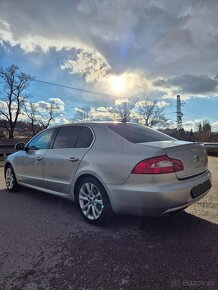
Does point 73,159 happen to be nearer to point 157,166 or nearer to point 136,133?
point 136,133

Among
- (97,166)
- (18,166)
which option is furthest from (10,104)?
(97,166)

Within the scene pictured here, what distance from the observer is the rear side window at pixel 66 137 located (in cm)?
455

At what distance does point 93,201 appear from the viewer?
13.0 ft

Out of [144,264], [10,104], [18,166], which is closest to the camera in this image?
[144,264]

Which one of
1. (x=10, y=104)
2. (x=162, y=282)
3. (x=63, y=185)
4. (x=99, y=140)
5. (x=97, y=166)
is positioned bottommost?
(x=162, y=282)

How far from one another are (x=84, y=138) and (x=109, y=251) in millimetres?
1878

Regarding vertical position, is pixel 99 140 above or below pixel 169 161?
above

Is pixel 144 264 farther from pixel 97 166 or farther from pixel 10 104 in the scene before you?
pixel 10 104

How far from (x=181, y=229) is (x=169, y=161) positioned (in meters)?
1.04

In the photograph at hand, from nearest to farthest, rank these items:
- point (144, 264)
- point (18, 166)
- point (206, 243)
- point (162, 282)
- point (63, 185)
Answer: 1. point (162, 282)
2. point (144, 264)
3. point (206, 243)
4. point (63, 185)
5. point (18, 166)

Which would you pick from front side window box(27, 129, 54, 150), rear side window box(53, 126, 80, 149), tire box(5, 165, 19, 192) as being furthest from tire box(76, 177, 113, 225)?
tire box(5, 165, 19, 192)

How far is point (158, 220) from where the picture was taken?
405cm

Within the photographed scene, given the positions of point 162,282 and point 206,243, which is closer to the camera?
point 162,282

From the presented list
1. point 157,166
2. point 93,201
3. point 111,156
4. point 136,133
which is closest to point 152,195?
point 157,166
